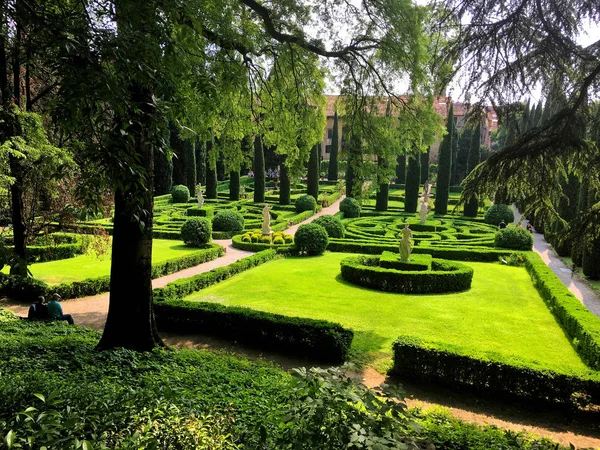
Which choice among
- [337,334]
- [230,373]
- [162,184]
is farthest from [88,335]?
[162,184]

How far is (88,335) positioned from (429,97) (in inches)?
328

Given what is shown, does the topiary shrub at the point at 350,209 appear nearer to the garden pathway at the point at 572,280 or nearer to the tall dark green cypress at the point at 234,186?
the tall dark green cypress at the point at 234,186

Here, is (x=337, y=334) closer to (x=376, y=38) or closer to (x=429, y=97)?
(x=429, y=97)

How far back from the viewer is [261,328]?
27.0 feet

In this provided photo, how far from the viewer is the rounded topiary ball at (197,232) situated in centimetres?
1777

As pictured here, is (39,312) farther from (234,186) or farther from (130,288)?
(234,186)

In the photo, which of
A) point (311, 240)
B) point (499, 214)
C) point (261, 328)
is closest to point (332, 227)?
point (311, 240)

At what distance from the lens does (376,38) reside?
8.70 meters

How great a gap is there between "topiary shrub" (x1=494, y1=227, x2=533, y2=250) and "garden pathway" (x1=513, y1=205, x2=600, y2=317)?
4.03 feet

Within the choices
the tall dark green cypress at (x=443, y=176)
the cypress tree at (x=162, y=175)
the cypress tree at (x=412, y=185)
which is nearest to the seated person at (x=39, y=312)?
the cypress tree at (x=412, y=185)

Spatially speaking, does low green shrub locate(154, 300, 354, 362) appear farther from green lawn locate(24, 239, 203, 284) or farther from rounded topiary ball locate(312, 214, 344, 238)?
rounded topiary ball locate(312, 214, 344, 238)

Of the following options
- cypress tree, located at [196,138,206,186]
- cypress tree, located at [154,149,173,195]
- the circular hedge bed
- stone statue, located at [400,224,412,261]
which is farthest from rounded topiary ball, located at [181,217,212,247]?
cypress tree, located at [196,138,206,186]

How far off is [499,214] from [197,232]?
62.2 feet

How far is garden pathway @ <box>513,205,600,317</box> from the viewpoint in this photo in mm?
12430
